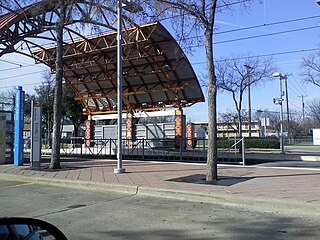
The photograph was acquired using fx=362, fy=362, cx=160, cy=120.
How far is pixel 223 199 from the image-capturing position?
8188 mm

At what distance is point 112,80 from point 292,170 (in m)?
25.9

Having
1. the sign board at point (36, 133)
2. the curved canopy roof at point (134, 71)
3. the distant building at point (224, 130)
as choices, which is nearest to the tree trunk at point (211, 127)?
the sign board at point (36, 133)

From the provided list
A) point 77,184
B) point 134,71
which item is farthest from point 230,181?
point 134,71

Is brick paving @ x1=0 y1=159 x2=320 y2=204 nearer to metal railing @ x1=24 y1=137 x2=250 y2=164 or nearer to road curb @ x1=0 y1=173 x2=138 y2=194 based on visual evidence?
road curb @ x1=0 y1=173 x2=138 y2=194

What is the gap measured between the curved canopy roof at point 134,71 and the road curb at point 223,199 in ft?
59.7

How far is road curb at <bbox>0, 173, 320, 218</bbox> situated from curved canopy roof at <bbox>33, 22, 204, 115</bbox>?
18.2 metres

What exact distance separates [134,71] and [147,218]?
2931 centimetres

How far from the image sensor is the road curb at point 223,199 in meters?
7.18

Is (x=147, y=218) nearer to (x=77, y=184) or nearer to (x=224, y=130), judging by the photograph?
(x=77, y=184)

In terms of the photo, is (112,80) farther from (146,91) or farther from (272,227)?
(272,227)

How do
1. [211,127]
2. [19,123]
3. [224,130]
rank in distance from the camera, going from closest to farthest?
[211,127] → [19,123] → [224,130]

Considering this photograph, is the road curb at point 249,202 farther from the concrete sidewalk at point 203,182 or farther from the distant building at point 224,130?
the distant building at point 224,130

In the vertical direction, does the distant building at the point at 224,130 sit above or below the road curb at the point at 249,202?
above

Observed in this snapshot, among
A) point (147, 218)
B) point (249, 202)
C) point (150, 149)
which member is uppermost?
point (150, 149)
